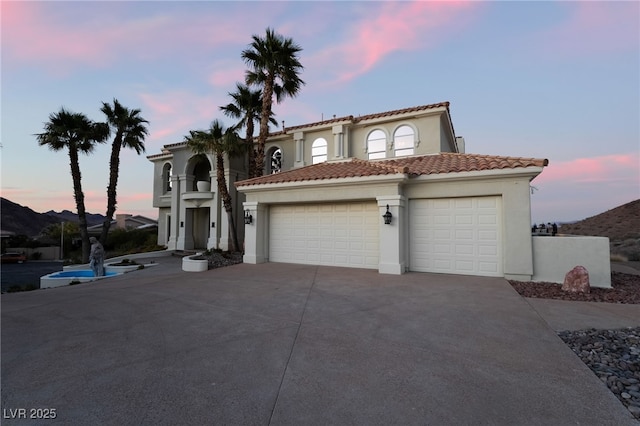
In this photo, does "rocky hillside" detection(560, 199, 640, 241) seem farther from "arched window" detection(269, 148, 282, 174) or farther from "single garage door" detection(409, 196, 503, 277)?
"arched window" detection(269, 148, 282, 174)

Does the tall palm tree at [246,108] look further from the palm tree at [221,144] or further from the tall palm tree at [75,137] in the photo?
the tall palm tree at [75,137]

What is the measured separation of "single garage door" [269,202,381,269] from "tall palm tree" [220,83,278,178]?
17.3ft

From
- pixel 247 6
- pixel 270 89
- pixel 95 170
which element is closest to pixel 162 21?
pixel 247 6

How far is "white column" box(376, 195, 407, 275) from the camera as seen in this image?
9305mm

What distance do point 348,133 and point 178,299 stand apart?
11.5 meters

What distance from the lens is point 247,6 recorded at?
35.3 feet

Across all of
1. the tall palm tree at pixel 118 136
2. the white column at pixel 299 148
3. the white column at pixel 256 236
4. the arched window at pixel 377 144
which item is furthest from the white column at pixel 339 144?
the tall palm tree at pixel 118 136

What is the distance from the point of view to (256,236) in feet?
39.3

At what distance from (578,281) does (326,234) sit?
7.70 m

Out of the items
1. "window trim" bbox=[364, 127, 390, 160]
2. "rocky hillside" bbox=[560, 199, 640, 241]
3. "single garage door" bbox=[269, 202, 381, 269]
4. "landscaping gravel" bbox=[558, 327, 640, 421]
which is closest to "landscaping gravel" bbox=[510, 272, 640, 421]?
"landscaping gravel" bbox=[558, 327, 640, 421]

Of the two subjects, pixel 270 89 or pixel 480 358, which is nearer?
pixel 480 358

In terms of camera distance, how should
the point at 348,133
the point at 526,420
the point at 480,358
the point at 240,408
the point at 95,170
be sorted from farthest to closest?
the point at 95,170 < the point at 348,133 < the point at 480,358 < the point at 240,408 < the point at 526,420

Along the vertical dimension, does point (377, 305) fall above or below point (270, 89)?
below

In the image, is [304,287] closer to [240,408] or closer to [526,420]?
[240,408]
